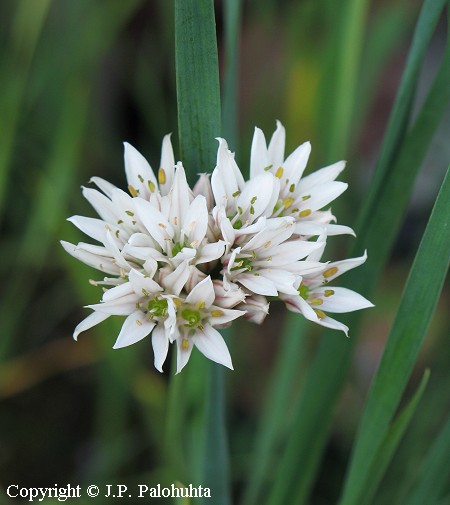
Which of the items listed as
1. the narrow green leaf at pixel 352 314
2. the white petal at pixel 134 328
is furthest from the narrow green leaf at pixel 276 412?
the white petal at pixel 134 328

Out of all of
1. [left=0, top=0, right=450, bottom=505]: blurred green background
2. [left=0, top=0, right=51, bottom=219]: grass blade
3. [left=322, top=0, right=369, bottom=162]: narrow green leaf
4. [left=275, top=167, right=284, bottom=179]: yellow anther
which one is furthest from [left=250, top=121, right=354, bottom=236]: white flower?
[left=0, top=0, right=51, bottom=219]: grass blade

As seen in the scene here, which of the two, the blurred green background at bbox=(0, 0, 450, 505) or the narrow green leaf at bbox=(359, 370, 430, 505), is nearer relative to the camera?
the narrow green leaf at bbox=(359, 370, 430, 505)

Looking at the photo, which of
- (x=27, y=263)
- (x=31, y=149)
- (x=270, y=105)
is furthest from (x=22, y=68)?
(x=270, y=105)

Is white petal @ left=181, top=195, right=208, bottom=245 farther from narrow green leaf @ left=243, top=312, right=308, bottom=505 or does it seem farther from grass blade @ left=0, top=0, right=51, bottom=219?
grass blade @ left=0, top=0, right=51, bottom=219

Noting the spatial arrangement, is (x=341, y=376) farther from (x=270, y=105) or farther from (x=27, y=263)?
(x=270, y=105)

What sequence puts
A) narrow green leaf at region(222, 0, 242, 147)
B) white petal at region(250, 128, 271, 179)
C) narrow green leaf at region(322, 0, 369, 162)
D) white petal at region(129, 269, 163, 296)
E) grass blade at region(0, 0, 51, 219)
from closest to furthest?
1. white petal at region(129, 269, 163, 296)
2. white petal at region(250, 128, 271, 179)
3. narrow green leaf at region(222, 0, 242, 147)
4. narrow green leaf at region(322, 0, 369, 162)
5. grass blade at region(0, 0, 51, 219)
